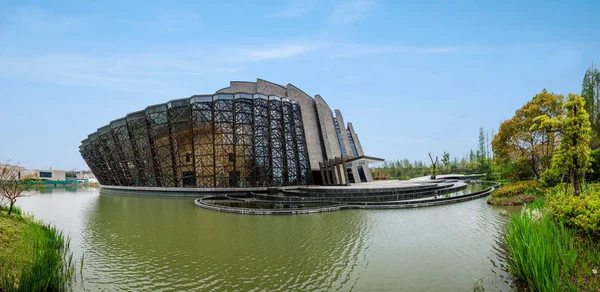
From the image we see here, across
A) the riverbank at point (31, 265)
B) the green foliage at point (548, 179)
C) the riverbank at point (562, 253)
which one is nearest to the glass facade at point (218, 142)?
the green foliage at point (548, 179)

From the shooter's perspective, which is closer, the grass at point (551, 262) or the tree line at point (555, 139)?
the grass at point (551, 262)

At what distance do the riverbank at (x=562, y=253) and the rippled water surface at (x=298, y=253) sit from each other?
786 millimetres

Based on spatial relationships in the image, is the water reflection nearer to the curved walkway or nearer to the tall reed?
the tall reed

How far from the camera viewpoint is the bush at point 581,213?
6.82 meters

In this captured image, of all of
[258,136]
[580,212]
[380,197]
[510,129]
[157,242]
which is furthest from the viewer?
[258,136]

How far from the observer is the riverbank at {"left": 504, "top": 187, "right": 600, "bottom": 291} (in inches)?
208

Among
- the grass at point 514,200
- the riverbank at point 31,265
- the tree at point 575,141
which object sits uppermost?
the tree at point 575,141

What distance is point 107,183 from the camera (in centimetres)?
4619

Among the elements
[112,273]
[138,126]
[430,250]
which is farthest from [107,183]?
[430,250]

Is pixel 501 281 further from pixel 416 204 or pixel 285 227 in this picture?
pixel 416 204

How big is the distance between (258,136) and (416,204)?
20747 millimetres

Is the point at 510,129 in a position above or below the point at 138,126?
below

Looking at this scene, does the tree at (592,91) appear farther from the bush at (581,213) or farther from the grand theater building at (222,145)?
the bush at (581,213)

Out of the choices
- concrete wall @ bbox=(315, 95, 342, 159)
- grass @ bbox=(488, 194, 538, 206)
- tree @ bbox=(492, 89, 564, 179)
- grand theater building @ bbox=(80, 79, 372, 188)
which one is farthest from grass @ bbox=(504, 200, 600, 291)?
concrete wall @ bbox=(315, 95, 342, 159)
